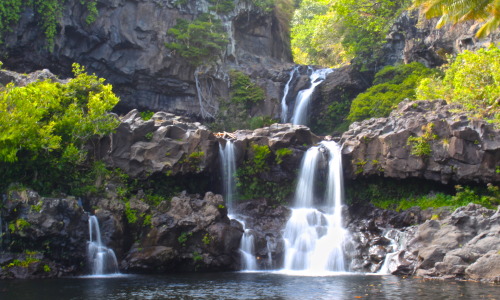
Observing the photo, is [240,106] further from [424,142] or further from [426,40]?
[424,142]

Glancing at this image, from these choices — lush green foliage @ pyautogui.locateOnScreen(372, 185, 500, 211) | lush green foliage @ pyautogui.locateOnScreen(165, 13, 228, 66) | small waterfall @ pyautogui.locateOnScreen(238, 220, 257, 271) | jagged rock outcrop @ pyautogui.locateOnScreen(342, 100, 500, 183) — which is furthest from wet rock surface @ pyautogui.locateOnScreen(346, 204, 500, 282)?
lush green foliage @ pyautogui.locateOnScreen(165, 13, 228, 66)

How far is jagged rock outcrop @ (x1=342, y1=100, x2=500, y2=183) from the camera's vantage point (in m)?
22.7

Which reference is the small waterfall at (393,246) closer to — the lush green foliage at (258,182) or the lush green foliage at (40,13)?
the lush green foliage at (258,182)

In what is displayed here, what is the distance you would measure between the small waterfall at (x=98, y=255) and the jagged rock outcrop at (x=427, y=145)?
1337 centimetres

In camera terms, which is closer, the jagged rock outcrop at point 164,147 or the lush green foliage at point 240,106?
the jagged rock outcrop at point 164,147

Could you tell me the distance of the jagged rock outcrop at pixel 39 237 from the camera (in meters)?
18.6

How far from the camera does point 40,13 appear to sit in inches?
1252

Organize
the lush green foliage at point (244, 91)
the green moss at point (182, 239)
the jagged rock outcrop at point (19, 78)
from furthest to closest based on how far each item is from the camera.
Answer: the lush green foliage at point (244, 91), the jagged rock outcrop at point (19, 78), the green moss at point (182, 239)

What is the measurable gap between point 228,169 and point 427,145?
427 inches

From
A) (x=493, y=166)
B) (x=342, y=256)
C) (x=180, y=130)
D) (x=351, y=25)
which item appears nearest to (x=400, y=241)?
(x=342, y=256)

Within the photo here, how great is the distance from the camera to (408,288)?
15008mm

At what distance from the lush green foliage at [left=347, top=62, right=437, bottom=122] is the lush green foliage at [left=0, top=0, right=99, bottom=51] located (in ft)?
67.8

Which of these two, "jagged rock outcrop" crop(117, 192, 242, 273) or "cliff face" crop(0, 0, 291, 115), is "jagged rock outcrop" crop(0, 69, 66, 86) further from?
"jagged rock outcrop" crop(117, 192, 242, 273)

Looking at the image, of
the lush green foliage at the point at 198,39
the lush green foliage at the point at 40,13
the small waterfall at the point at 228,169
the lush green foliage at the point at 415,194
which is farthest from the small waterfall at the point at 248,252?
the lush green foliage at the point at 40,13
